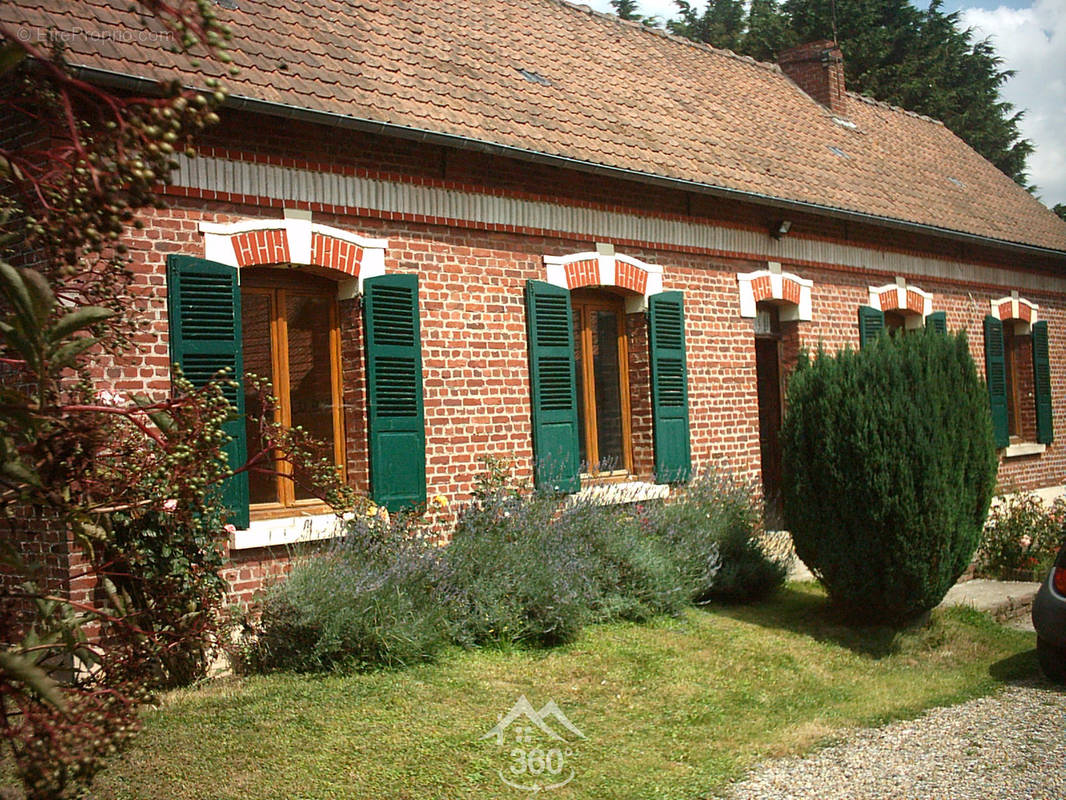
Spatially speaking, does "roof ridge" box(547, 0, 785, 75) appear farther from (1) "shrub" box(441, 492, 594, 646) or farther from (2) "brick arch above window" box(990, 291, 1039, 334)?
(1) "shrub" box(441, 492, 594, 646)

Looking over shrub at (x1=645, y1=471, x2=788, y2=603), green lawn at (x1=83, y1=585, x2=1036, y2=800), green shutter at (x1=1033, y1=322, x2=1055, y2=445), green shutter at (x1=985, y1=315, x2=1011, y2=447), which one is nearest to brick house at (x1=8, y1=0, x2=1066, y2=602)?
shrub at (x1=645, y1=471, x2=788, y2=603)

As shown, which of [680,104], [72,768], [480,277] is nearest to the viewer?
[72,768]

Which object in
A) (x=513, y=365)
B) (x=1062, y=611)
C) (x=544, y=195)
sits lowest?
(x=1062, y=611)

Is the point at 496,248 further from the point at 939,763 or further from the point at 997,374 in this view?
the point at 997,374

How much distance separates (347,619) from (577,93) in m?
6.79

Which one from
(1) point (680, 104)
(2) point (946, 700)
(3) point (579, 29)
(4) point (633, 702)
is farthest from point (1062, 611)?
(3) point (579, 29)

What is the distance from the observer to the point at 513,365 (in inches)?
367

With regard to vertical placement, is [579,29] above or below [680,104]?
above

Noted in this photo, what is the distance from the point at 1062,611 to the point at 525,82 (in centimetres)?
689

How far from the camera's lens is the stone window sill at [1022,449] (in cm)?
1542

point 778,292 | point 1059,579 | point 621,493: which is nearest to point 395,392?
point 621,493

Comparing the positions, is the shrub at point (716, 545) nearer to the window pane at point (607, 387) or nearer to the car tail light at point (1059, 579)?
the window pane at point (607, 387)

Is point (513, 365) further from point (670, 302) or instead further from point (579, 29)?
point (579, 29)

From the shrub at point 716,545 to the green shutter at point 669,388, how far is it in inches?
26.2
